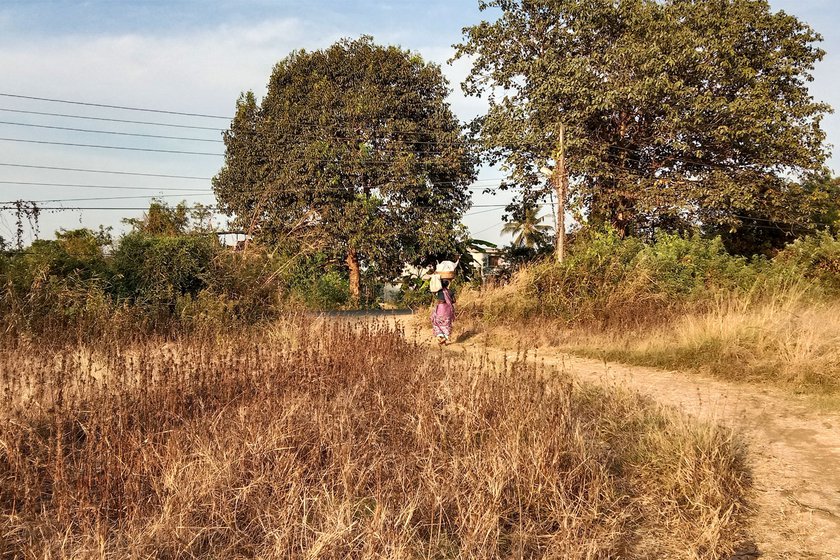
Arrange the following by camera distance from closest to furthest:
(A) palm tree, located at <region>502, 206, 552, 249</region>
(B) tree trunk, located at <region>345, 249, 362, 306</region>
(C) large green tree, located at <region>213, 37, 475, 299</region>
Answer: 1. (C) large green tree, located at <region>213, 37, 475, 299</region>
2. (B) tree trunk, located at <region>345, 249, 362, 306</region>
3. (A) palm tree, located at <region>502, 206, 552, 249</region>

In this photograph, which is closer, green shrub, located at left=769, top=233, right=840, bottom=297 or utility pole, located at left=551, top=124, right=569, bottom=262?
green shrub, located at left=769, top=233, right=840, bottom=297

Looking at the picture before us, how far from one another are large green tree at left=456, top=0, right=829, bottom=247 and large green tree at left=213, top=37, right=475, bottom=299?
4185 mm

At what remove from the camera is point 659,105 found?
19625 millimetres

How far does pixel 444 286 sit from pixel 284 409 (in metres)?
7.12

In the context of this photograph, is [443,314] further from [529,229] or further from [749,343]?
[529,229]

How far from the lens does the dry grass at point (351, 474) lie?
2.99 meters

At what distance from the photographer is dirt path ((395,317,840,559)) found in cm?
361

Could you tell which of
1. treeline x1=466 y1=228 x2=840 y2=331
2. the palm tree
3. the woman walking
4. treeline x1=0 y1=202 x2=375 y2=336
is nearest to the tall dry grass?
treeline x1=466 y1=228 x2=840 y2=331

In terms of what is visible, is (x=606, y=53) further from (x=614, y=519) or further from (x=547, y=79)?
(x=614, y=519)

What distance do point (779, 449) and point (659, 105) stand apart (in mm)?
16906

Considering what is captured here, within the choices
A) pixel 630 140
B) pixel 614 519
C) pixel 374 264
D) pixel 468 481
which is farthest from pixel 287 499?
pixel 374 264

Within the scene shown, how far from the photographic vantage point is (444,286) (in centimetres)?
1137

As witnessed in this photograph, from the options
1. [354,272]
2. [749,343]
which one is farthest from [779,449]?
[354,272]

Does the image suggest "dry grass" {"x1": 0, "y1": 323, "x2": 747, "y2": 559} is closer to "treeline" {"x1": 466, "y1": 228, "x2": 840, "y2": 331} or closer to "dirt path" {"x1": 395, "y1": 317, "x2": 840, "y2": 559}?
"dirt path" {"x1": 395, "y1": 317, "x2": 840, "y2": 559}
